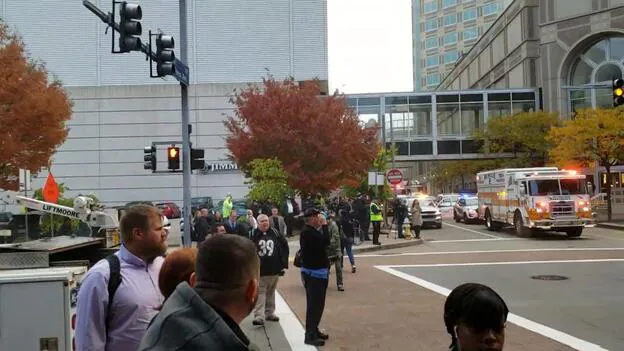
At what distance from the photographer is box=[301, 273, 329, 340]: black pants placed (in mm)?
7926

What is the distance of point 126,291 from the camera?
3.39 metres

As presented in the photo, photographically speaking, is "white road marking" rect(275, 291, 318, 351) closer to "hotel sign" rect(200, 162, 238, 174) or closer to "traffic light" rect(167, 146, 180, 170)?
"traffic light" rect(167, 146, 180, 170)

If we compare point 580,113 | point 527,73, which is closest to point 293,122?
point 580,113

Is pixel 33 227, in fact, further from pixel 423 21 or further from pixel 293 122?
pixel 423 21

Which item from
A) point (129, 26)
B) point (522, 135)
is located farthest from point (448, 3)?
point (129, 26)

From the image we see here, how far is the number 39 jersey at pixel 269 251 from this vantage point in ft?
29.5

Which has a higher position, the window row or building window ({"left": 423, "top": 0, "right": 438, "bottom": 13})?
building window ({"left": 423, "top": 0, "right": 438, "bottom": 13})

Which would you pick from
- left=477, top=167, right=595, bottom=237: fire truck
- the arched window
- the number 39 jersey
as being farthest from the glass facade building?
the number 39 jersey

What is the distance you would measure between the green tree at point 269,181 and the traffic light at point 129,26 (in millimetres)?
15771

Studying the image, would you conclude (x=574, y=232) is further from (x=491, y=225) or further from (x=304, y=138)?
(x=304, y=138)

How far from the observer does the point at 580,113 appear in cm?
3559

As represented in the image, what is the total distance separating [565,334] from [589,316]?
4.88ft

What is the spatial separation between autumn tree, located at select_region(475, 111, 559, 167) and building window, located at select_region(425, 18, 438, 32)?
270 ft

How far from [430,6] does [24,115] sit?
11638 cm
